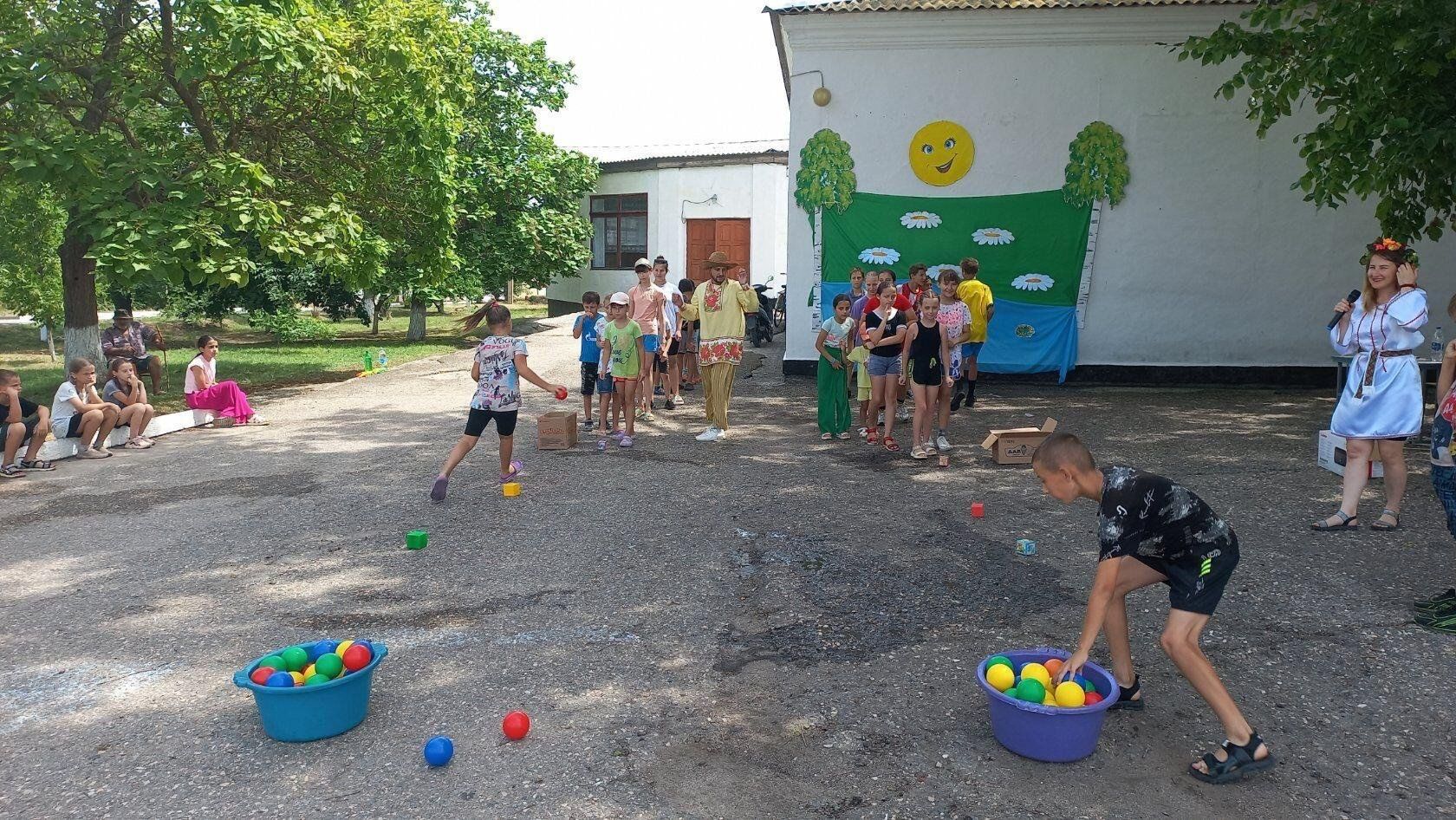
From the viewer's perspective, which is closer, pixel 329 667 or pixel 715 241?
pixel 329 667

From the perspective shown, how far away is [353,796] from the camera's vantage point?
3836mm

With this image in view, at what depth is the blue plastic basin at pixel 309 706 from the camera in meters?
4.16

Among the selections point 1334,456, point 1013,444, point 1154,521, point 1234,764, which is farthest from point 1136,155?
point 1234,764

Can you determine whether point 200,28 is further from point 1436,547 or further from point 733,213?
point 733,213

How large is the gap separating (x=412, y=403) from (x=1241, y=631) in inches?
432

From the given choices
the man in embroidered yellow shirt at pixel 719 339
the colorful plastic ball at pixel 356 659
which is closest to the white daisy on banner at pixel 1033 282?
the man in embroidered yellow shirt at pixel 719 339

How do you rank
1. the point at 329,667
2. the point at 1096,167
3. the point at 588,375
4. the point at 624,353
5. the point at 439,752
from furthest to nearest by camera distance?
the point at 1096,167
the point at 588,375
the point at 624,353
the point at 329,667
the point at 439,752

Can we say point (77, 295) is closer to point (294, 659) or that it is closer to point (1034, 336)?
point (294, 659)

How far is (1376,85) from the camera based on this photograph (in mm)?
8688

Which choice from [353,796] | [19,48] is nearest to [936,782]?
[353,796]

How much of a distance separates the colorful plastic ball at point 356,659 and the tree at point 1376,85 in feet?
27.9

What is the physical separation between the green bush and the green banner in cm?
1380

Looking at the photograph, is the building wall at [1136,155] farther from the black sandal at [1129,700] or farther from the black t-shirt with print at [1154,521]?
the black t-shirt with print at [1154,521]

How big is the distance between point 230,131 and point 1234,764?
13.5 meters
